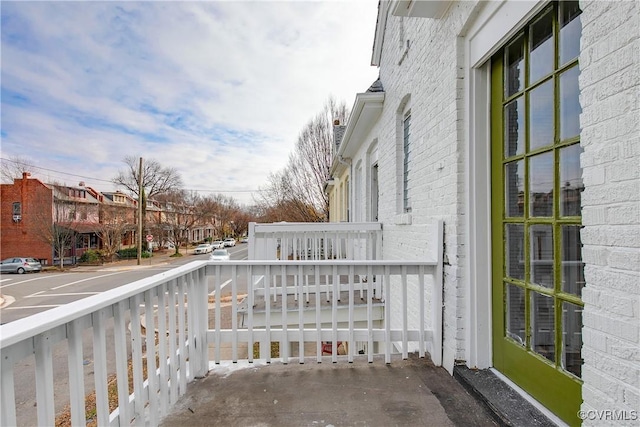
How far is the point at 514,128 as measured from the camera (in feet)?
6.39

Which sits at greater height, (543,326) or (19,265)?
(543,326)

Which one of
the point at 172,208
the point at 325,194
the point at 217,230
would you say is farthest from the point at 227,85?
the point at 217,230

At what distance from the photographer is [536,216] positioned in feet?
5.64

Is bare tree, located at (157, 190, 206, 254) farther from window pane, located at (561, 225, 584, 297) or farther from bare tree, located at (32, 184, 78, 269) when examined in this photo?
window pane, located at (561, 225, 584, 297)

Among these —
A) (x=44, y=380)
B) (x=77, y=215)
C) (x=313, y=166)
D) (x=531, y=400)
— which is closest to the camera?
(x=44, y=380)

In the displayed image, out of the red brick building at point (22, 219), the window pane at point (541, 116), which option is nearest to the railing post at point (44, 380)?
the window pane at point (541, 116)

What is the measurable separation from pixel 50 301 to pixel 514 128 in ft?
65.1

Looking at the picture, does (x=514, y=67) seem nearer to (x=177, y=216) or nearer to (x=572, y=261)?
(x=572, y=261)

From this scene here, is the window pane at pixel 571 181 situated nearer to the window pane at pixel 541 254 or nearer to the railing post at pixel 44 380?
the window pane at pixel 541 254

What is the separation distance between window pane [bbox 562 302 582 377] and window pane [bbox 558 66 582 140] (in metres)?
0.83

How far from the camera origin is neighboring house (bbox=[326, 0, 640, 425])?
1.13 m

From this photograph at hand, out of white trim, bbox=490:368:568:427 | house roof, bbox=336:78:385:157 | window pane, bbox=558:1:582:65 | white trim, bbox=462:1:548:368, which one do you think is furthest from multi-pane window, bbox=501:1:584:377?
house roof, bbox=336:78:385:157

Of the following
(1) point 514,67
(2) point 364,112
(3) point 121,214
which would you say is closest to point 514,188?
(1) point 514,67

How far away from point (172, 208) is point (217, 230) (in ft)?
70.7
